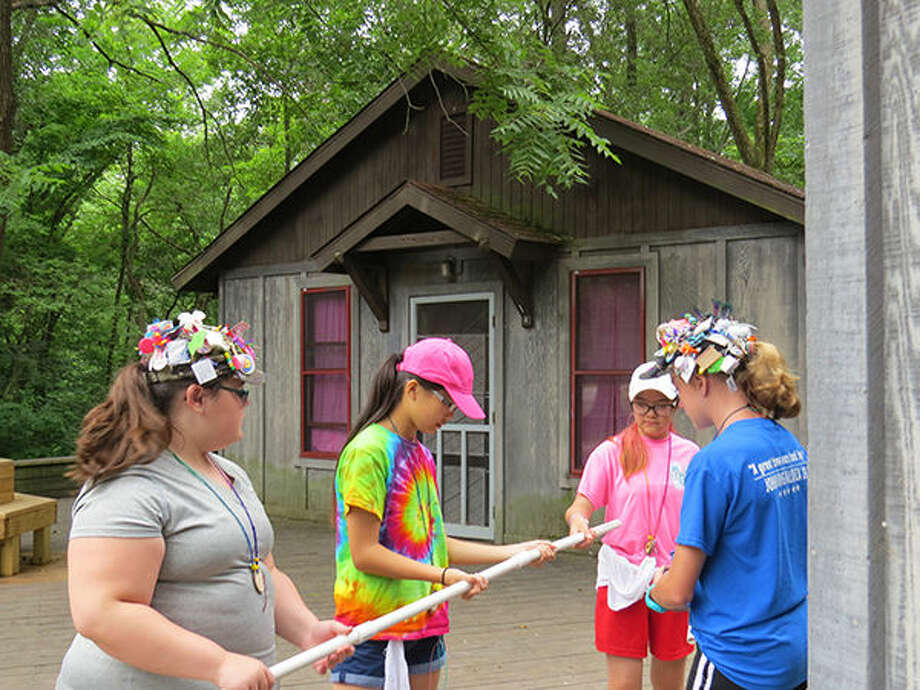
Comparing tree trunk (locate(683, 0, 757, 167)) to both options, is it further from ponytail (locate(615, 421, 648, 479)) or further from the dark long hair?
the dark long hair

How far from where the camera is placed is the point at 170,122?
51.7 ft

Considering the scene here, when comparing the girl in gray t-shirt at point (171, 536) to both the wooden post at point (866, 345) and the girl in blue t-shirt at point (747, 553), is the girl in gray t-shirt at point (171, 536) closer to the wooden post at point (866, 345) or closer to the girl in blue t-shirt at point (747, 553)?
the girl in blue t-shirt at point (747, 553)

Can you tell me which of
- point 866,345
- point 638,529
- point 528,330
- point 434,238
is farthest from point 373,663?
point 434,238

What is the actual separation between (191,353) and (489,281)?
309 inches

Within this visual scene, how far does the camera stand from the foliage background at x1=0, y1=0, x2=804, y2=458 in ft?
27.6

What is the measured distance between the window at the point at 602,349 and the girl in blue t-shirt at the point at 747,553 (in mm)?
6447

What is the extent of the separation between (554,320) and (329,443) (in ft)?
11.8

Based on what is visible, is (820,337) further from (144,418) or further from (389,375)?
(389,375)

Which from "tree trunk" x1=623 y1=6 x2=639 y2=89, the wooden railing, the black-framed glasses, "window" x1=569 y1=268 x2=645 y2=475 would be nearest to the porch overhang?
"window" x1=569 y1=268 x2=645 y2=475

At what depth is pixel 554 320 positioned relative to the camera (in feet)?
31.4

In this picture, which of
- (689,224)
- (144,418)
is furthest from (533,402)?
(144,418)

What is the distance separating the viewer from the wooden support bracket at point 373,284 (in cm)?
1047

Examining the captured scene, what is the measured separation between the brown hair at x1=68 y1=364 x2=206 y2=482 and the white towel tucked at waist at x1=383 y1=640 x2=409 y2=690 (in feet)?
3.70

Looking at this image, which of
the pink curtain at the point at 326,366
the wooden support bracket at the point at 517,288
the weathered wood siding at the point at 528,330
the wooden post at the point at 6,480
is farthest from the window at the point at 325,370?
the wooden post at the point at 6,480
